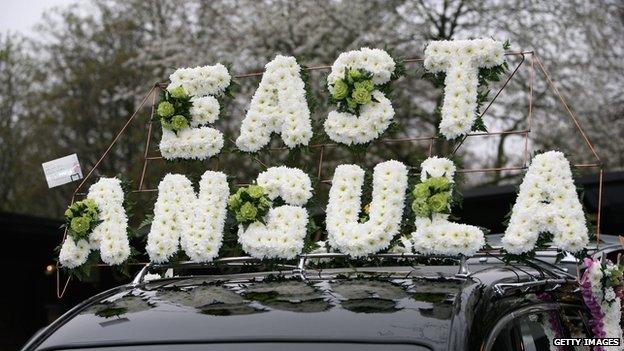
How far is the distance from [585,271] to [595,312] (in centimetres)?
17

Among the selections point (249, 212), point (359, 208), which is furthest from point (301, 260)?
point (359, 208)

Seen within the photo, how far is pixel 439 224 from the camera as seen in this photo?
13.1ft

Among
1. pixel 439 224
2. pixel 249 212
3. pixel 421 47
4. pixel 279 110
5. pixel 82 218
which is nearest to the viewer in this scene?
pixel 439 224

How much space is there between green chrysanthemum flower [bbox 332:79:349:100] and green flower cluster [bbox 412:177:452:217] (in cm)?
68

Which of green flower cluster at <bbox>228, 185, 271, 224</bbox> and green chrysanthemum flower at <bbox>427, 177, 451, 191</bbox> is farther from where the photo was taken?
green flower cluster at <bbox>228, 185, 271, 224</bbox>

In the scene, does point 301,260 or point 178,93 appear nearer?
point 301,260

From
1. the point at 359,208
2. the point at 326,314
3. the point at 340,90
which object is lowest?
the point at 326,314

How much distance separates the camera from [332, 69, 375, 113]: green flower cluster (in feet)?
14.7

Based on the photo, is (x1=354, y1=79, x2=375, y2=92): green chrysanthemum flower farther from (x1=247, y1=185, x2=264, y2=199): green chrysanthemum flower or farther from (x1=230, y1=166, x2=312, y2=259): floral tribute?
(x1=247, y1=185, x2=264, y2=199): green chrysanthemum flower

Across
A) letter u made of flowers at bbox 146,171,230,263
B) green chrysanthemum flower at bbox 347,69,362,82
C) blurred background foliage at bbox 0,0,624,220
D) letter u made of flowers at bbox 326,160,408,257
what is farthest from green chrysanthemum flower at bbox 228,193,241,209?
blurred background foliage at bbox 0,0,624,220

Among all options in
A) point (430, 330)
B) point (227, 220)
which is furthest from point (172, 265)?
point (430, 330)

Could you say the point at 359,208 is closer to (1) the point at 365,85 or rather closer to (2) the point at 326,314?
(1) the point at 365,85

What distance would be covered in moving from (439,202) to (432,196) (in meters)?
0.05

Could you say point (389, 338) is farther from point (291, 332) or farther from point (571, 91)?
point (571, 91)
